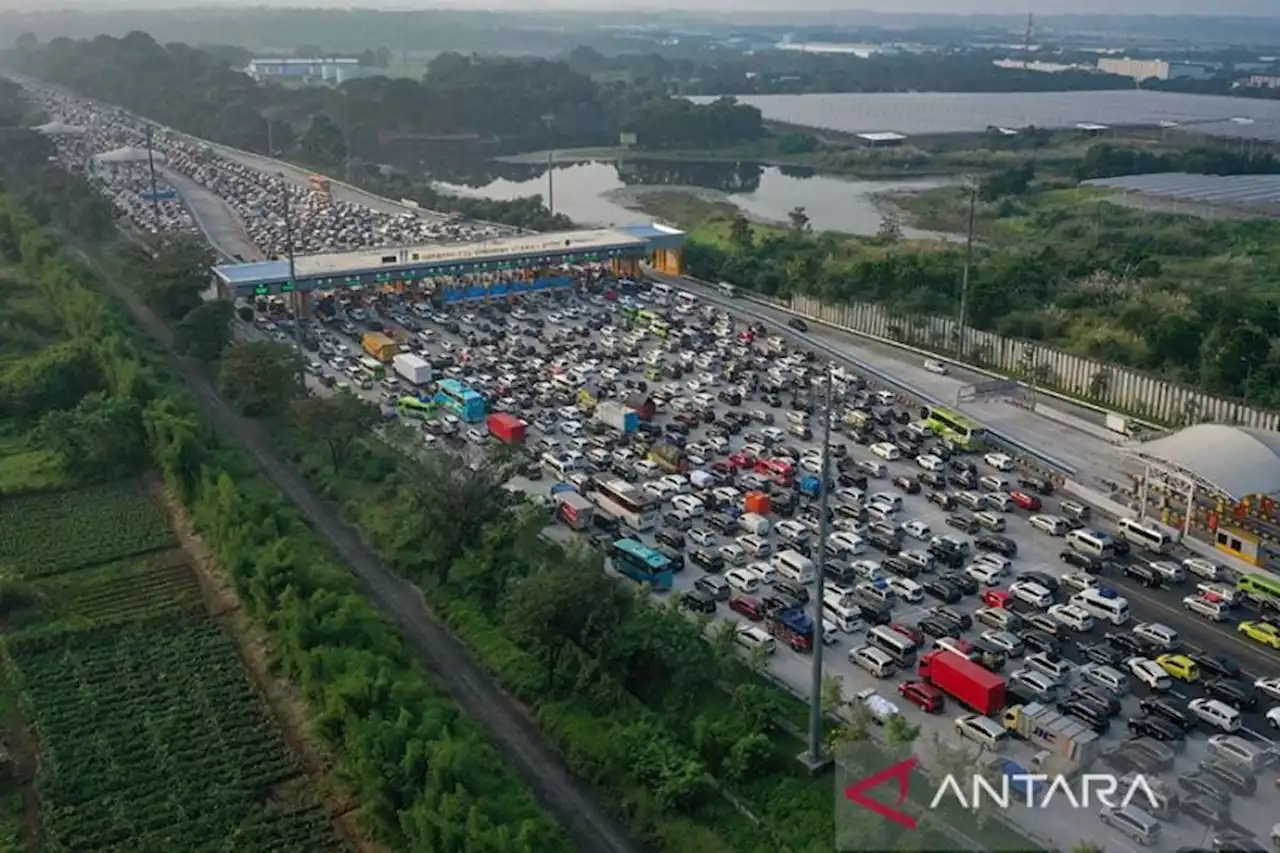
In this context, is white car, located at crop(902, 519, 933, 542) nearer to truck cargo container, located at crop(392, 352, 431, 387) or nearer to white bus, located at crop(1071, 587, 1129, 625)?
white bus, located at crop(1071, 587, 1129, 625)

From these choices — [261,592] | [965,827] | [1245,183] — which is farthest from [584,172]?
[965,827]

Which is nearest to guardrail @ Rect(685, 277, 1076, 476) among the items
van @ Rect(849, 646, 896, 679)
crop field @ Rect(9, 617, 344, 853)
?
van @ Rect(849, 646, 896, 679)

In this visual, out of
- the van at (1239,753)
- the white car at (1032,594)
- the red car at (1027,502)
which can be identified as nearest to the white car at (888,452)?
the red car at (1027,502)

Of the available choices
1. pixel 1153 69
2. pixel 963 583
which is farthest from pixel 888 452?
pixel 1153 69

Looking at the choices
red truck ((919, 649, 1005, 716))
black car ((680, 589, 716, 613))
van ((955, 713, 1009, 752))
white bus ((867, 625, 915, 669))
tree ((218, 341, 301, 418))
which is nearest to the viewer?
van ((955, 713, 1009, 752))

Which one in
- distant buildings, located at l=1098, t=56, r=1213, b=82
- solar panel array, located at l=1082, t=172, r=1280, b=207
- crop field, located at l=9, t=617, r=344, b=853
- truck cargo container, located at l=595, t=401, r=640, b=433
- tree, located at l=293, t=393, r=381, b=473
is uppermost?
distant buildings, located at l=1098, t=56, r=1213, b=82

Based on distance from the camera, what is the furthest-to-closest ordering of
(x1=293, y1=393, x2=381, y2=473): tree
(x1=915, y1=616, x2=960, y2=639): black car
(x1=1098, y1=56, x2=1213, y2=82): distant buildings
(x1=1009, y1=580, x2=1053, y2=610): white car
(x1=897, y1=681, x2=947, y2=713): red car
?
(x1=1098, y1=56, x2=1213, y2=82): distant buildings
(x1=293, y1=393, x2=381, y2=473): tree
(x1=1009, y1=580, x2=1053, y2=610): white car
(x1=915, y1=616, x2=960, y2=639): black car
(x1=897, y1=681, x2=947, y2=713): red car

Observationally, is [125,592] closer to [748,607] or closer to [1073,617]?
[748,607]
